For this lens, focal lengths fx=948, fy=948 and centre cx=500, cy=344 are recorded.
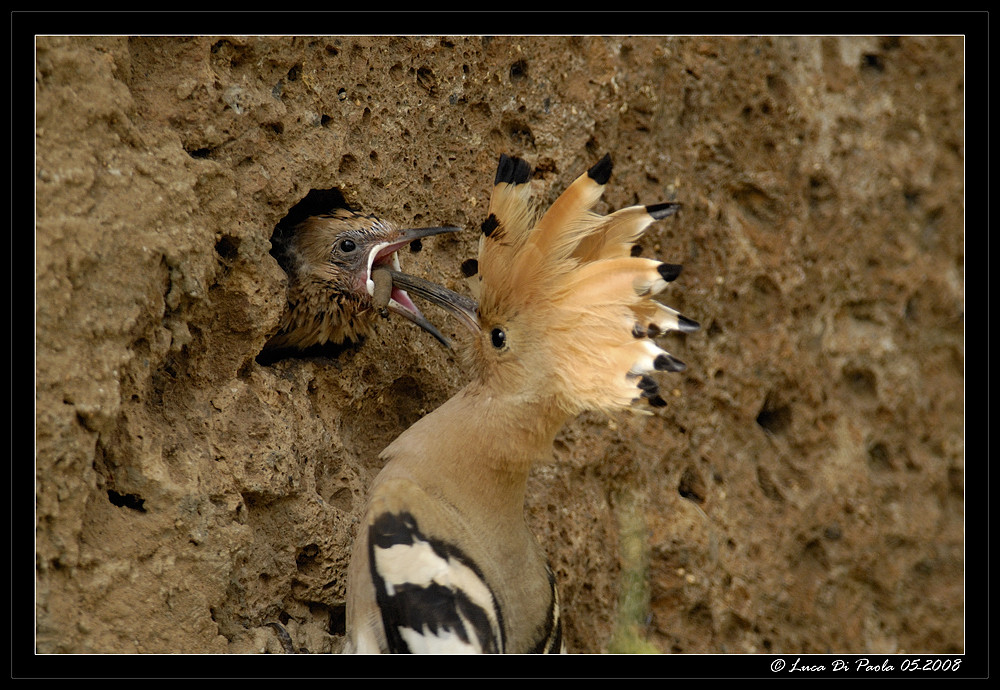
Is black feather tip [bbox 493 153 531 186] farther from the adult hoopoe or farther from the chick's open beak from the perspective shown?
the chick's open beak

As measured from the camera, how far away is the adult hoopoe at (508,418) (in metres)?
2.32

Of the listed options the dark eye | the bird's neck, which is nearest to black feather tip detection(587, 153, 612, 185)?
the dark eye

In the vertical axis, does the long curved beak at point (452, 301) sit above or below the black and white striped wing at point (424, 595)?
above

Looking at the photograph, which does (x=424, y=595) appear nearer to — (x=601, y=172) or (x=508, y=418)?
(x=508, y=418)

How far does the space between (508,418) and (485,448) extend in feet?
0.33

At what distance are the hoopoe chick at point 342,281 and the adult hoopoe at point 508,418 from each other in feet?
0.99

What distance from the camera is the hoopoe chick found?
280cm

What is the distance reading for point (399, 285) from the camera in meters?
2.81

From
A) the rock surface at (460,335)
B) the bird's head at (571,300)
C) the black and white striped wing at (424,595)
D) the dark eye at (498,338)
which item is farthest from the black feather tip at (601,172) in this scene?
the black and white striped wing at (424,595)

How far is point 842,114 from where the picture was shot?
381cm

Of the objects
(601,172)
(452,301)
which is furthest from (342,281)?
(601,172)

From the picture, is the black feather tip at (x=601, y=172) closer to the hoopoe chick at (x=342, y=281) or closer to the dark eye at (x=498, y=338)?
the dark eye at (x=498, y=338)

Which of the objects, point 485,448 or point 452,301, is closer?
point 485,448

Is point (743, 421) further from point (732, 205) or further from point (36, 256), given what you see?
point (36, 256)
